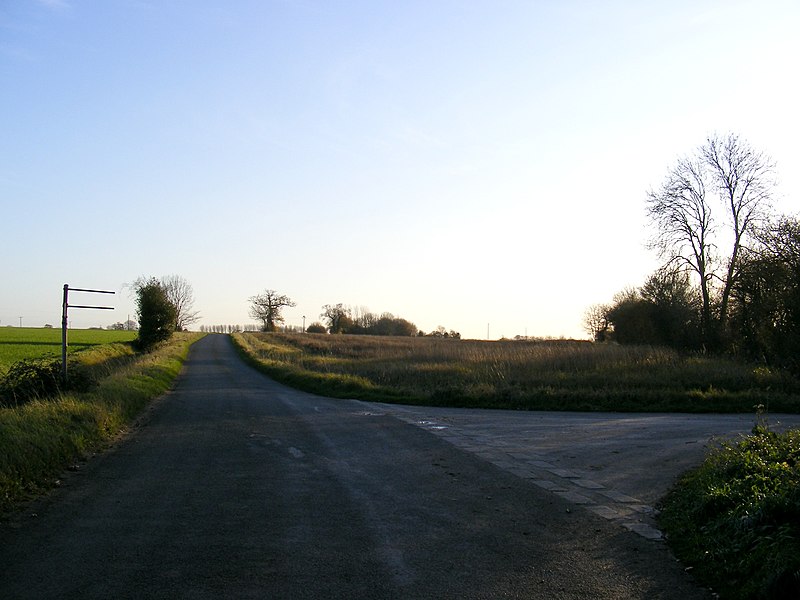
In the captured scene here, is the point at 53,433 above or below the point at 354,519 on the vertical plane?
above

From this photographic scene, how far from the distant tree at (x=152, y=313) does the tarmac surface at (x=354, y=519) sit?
40.3 meters

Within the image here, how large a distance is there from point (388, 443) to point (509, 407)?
9.18 m

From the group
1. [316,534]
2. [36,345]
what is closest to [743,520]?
[316,534]

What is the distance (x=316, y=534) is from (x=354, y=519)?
0.64m

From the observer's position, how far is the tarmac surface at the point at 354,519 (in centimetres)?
504

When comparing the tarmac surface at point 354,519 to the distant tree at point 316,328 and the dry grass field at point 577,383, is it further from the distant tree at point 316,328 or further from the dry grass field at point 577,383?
the distant tree at point 316,328

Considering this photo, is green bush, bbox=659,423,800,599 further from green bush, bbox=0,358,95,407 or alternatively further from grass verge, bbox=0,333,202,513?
green bush, bbox=0,358,95,407

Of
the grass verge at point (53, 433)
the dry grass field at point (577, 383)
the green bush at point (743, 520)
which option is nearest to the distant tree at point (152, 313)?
the dry grass field at point (577, 383)

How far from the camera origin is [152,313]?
51094 mm

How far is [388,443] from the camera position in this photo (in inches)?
470

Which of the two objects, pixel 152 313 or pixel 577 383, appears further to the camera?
pixel 152 313

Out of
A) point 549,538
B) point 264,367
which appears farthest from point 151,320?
point 549,538

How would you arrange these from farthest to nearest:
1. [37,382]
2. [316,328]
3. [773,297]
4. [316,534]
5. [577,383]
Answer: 1. [316,328]
2. [773,297]
3. [577,383]
4. [37,382]
5. [316,534]

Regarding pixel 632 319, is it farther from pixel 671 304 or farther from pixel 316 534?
pixel 316 534
